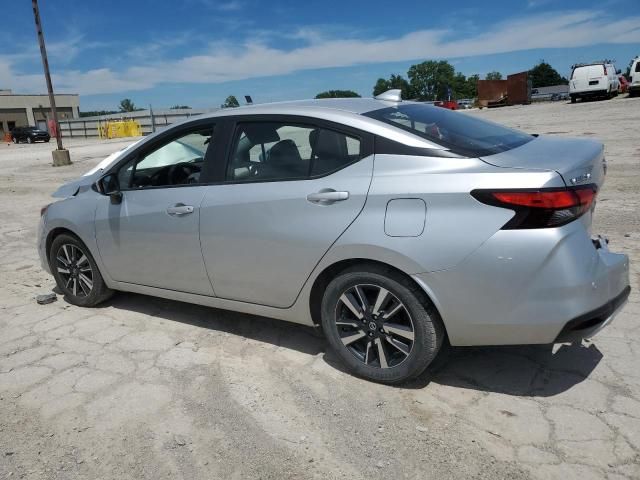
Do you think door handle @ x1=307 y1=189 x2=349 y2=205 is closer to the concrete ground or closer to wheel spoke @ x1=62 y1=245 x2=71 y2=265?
the concrete ground

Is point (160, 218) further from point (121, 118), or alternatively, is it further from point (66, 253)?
point (121, 118)

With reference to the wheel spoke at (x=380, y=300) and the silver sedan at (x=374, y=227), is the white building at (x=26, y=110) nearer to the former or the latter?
the silver sedan at (x=374, y=227)

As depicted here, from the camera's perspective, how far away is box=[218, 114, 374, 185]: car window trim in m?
3.05

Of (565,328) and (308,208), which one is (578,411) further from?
(308,208)

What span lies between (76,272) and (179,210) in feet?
5.08

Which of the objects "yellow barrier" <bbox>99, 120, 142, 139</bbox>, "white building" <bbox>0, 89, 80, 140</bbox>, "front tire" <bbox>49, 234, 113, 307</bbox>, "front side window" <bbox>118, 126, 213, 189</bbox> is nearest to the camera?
"front side window" <bbox>118, 126, 213, 189</bbox>

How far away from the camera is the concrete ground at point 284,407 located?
251cm

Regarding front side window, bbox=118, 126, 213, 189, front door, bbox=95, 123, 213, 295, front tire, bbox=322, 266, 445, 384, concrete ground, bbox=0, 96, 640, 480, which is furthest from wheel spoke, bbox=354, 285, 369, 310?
front side window, bbox=118, 126, 213, 189

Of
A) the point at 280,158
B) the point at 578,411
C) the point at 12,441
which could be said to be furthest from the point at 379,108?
the point at 12,441

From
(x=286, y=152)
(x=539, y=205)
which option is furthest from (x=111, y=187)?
(x=539, y=205)

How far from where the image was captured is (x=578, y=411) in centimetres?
276

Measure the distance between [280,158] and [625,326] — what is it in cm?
258

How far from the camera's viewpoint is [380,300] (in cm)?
297

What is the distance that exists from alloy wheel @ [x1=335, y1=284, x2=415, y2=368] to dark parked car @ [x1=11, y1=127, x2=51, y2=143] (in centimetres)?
5157
